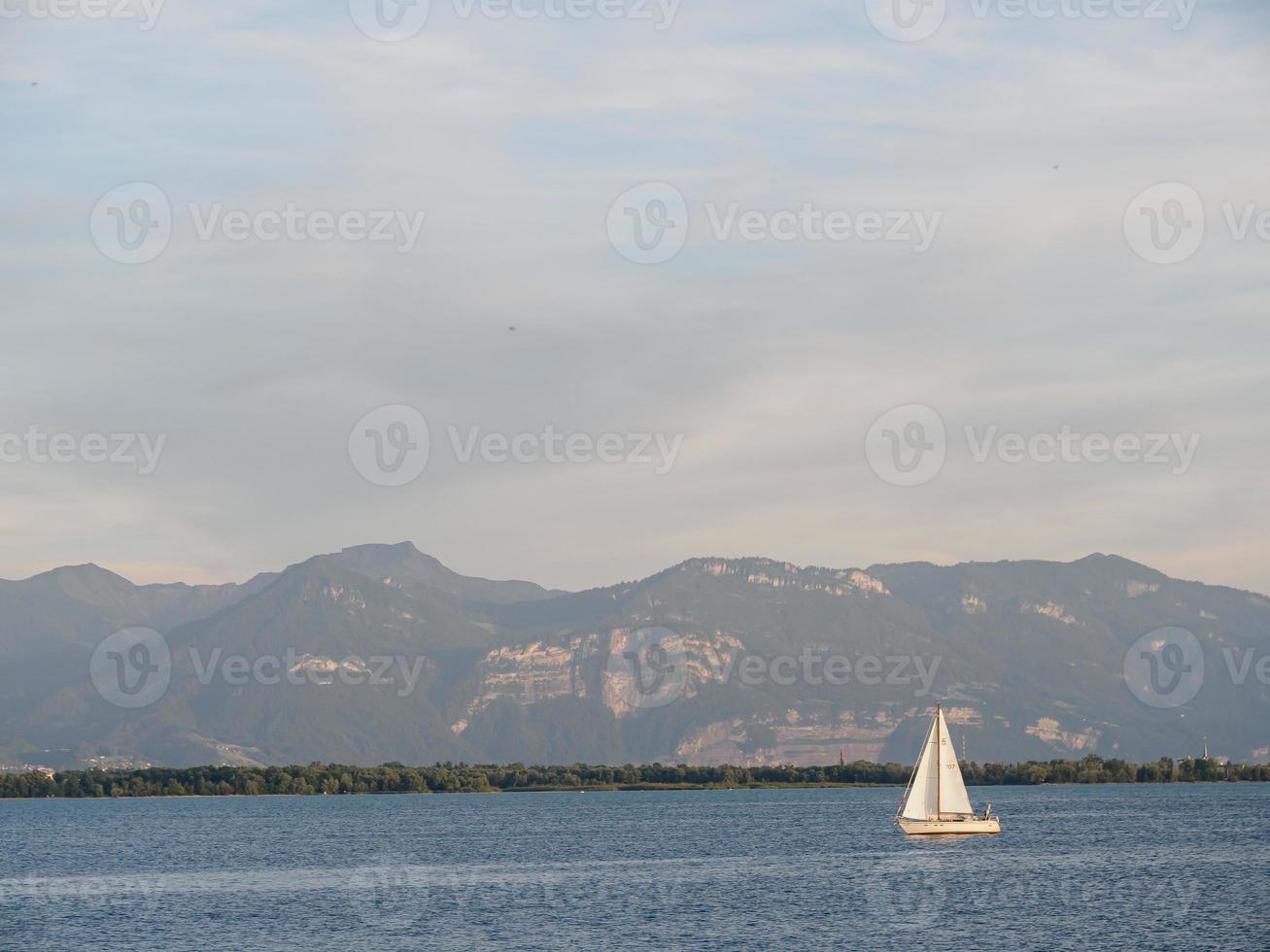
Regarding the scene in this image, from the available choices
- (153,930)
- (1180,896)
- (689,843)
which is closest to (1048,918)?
(1180,896)

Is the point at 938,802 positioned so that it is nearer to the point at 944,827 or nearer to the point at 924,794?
the point at 924,794

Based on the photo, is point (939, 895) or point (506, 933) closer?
point (506, 933)

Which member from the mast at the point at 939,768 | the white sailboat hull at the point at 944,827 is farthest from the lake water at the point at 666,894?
Result: the mast at the point at 939,768

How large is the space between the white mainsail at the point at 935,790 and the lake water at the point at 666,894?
10.4ft

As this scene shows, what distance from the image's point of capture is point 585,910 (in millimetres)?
105750

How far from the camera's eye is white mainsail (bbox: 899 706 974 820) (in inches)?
6280

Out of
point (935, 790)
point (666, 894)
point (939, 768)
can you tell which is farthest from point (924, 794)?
point (666, 894)

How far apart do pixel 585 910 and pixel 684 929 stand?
1221 centimetres

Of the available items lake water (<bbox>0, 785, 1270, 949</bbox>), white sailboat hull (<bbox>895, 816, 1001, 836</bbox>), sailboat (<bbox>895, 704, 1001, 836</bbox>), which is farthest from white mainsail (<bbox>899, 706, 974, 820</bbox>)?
lake water (<bbox>0, 785, 1270, 949</bbox>)

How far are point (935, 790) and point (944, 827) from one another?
3.65m

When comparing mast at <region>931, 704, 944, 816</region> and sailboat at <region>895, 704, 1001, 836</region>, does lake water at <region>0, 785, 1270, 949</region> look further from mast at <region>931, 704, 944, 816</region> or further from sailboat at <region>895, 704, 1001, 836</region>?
mast at <region>931, 704, 944, 816</region>

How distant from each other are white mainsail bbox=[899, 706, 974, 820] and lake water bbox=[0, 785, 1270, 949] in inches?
125

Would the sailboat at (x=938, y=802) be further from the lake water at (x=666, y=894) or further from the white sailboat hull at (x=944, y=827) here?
the lake water at (x=666, y=894)

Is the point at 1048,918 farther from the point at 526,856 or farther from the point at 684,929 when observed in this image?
the point at 526,856
